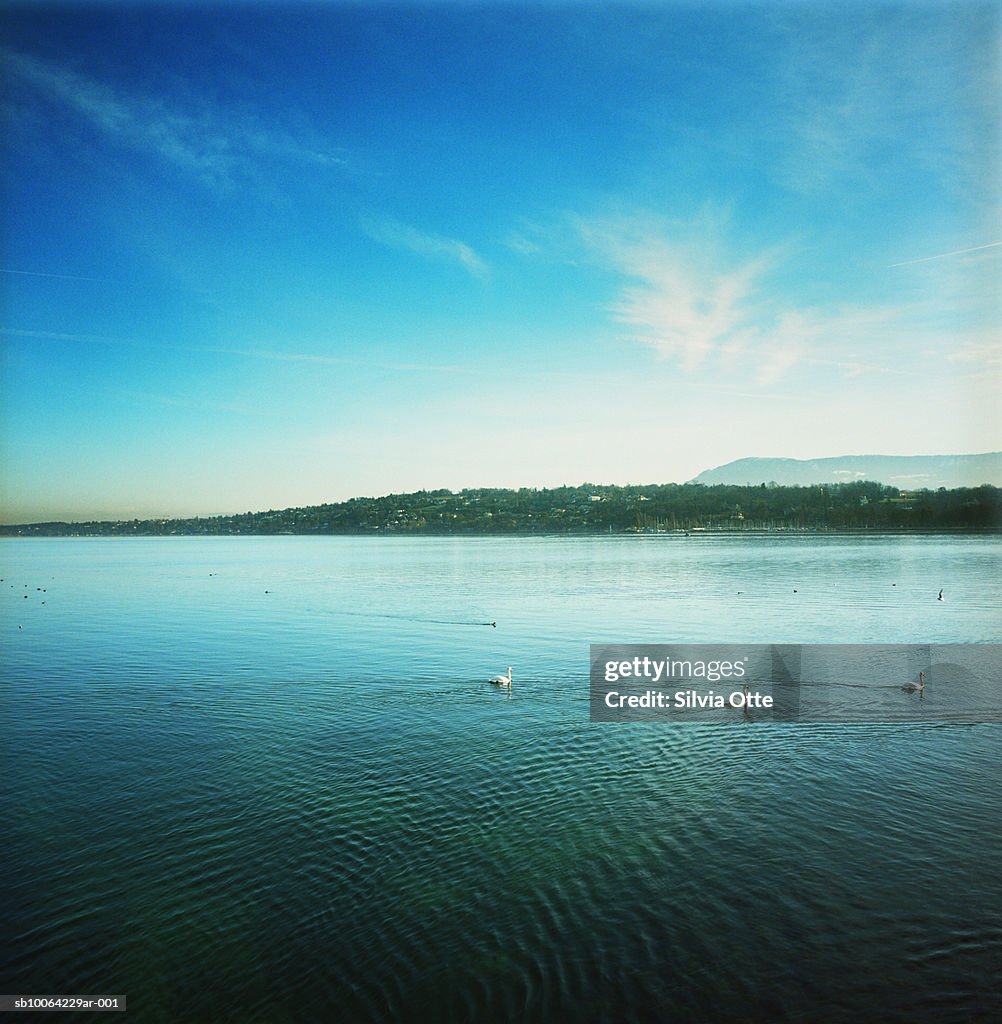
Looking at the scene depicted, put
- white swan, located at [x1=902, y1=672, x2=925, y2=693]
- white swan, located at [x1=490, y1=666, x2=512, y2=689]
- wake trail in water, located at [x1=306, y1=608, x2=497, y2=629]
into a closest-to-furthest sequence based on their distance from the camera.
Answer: white swan, located at [x1=902, y1=672, x2=925, y2=693]
white swan, located at [x1=490, y1=666, x2=512, y2=689]
wake trail in water, located at [x1=306, y1=608, x2=497, y2=629]

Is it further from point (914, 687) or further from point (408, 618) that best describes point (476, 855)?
point (408, 618)

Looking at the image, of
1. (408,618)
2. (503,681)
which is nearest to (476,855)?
(503,681)

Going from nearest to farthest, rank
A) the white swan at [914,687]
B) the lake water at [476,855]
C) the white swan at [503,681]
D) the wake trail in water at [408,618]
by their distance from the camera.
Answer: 1. the lake water at [476,855]
2. the white swan at [914,687]
3. the white swan at [503,681]
4. the wake trail in water at [408,618]

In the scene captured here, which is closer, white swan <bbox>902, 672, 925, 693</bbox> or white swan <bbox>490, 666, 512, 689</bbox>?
white swan <bbox>902, 672, 925, 693</bbox>

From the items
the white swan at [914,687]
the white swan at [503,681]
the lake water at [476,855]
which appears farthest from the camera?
the white swan at [503,681]

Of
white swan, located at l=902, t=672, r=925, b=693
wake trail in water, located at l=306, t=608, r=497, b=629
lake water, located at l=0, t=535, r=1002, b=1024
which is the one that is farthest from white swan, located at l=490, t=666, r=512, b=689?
wake trail in water, located at l=306, t=608, r=497, b=629

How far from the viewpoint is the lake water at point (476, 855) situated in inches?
321

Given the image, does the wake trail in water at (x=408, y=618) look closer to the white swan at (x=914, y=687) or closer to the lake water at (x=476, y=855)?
the lake water at (x=476, y=855)

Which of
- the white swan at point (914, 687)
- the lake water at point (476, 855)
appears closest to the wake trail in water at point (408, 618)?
the lake water at point (476, 855)

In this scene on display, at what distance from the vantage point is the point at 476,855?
11117 mm

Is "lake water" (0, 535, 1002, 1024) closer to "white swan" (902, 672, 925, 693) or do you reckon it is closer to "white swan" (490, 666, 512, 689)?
"white swan" (490, 666, 512, 689)

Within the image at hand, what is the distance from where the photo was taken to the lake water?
8.16 m

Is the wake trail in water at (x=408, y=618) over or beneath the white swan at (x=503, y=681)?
beneath

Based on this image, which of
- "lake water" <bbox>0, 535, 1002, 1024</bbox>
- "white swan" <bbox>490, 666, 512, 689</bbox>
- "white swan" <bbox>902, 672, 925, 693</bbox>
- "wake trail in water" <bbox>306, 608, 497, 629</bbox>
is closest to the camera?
"lake water" <bbox>0, 535, 1002, 1024</bbox>
